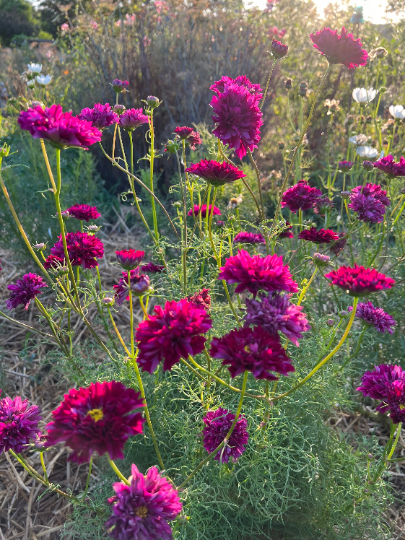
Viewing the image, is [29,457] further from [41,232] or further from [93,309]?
[41,232]

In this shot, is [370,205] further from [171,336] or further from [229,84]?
[171,336]

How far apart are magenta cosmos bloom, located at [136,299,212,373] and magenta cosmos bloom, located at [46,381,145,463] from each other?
0.28 ft

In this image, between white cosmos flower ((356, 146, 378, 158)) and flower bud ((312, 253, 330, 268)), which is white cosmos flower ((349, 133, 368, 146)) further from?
flower bud ((312, 253, 330, 268))

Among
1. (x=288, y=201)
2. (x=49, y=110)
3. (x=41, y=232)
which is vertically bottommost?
(x=41, y=232)

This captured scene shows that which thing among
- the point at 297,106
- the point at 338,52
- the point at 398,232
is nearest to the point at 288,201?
the point at 338,52

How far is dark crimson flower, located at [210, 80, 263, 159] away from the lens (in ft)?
4.21

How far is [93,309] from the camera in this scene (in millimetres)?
2785

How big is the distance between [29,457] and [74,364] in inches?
27.2

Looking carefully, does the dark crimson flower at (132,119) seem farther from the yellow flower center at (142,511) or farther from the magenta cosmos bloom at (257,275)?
the yellow flower center at (142,511)

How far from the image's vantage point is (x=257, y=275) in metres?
0.92

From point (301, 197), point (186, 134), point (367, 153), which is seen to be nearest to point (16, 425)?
point (186, 134)

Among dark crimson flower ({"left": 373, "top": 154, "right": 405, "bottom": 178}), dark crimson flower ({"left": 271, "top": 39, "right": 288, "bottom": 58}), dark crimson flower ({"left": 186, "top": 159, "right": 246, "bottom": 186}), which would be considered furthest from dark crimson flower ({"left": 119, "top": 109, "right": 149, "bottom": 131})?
dark crimson flower ({"left": 373, "top": 154, "right": 405, "bottom": 178})

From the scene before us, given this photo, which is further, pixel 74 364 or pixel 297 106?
pixel 297 106

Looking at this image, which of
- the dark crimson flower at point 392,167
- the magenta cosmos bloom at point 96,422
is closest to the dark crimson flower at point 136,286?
the magenta cosmos bloom at point 96,422
